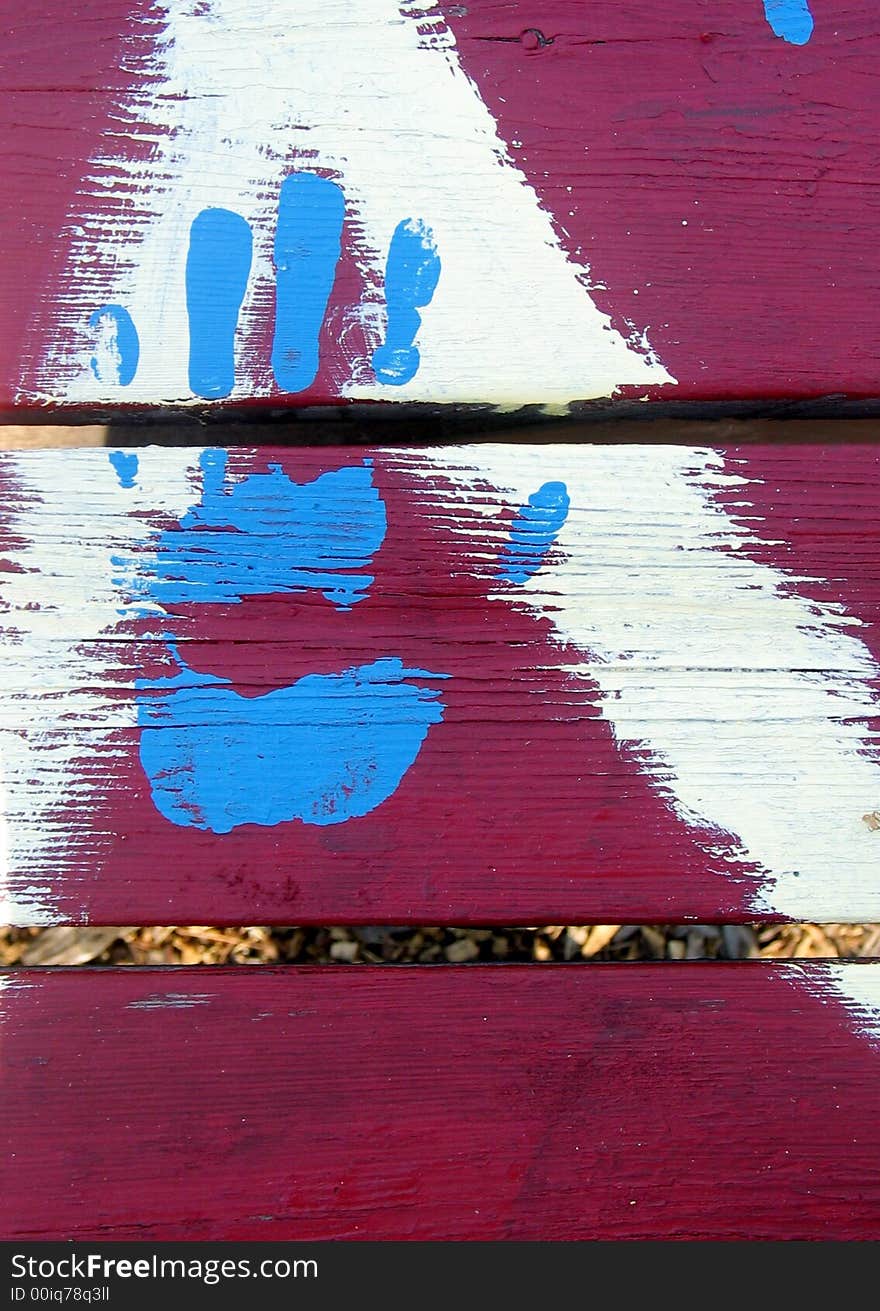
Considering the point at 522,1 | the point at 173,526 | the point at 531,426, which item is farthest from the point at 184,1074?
the point at 522,1

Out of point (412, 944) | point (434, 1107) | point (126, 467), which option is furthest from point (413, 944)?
point (126, 467)

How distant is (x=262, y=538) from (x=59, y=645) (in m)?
0.20

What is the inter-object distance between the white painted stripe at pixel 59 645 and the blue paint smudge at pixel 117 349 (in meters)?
0.07

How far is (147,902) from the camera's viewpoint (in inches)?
30.4

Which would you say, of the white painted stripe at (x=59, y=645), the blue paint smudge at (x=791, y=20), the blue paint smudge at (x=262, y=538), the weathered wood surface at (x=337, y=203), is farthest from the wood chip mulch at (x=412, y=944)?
the blue paint smudge at (x=791, y=20)

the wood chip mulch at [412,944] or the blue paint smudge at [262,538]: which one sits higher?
the blue paint smudge at [262,538]

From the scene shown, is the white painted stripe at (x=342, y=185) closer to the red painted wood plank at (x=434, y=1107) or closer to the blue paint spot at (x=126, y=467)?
the blue paint spot at (x=126, y=467)

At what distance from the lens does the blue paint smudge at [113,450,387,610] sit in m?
0.76

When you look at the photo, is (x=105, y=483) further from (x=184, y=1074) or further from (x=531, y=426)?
(x=184, y=1074)

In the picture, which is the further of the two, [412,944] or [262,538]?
[412,944]

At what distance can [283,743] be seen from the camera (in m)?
0.77

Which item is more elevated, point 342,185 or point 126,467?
point 342,185

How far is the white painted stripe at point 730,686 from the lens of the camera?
2.54ft

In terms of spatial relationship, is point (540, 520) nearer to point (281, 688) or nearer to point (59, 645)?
point (281, 688)
